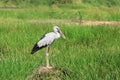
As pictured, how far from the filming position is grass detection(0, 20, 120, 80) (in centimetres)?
597

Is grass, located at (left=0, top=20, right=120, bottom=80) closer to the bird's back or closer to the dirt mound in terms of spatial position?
the dirt mound

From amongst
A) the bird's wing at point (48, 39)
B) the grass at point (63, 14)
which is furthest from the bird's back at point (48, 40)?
the grass at point (63, 14)

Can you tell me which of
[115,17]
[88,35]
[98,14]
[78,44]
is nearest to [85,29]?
[88,35]

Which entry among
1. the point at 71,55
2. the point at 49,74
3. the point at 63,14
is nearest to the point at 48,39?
the point at 49,74

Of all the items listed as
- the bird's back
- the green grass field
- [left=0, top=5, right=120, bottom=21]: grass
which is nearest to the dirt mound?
the green grass field

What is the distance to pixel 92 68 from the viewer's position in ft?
19.5

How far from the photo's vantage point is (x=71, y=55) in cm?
729

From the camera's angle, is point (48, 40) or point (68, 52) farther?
point (68, 52)

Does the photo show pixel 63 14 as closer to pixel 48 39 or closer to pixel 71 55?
pixel 71 55

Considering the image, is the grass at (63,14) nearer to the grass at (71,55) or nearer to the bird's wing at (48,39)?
the grass at (71,55)

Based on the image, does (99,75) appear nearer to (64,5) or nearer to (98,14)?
(98,14)

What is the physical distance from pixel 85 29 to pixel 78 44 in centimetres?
106

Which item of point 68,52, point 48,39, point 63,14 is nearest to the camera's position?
point 48,39

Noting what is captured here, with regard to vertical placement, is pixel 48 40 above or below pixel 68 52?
above
